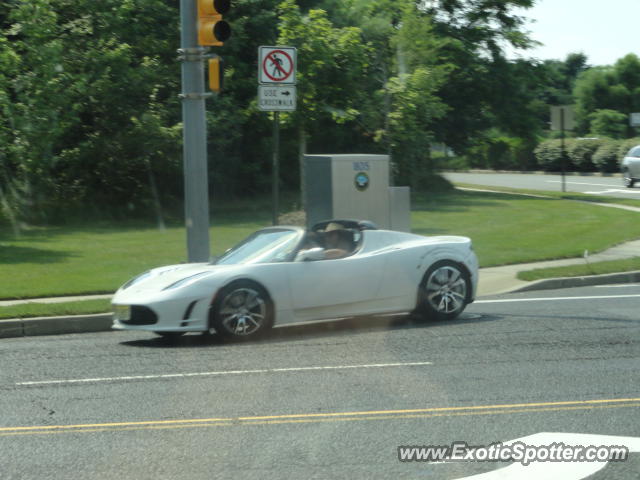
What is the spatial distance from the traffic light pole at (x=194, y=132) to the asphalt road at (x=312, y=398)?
2409 millimetres

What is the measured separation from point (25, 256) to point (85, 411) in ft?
36.2

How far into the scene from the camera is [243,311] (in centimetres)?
995

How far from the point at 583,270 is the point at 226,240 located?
7889mm

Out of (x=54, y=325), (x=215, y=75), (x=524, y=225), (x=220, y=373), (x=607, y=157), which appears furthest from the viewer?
(x=607, y=157)

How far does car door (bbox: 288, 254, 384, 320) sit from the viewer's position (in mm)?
10289

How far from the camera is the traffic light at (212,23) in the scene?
12.0 metres

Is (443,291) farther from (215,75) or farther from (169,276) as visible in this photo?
(215,75)

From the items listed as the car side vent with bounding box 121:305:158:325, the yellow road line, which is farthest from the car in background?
the yellow road line

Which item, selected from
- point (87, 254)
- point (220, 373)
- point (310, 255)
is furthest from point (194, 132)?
point (87, 254)

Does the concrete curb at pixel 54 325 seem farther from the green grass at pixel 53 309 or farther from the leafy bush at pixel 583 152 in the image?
the leafy bush at pixel 583 152

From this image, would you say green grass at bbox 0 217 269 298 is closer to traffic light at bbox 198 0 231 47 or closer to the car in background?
traffic light at bbox 198 0 231 47

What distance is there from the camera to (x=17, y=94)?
23812mm

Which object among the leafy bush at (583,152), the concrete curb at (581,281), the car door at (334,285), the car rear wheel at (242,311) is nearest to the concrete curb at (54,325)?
the car rear wheel at (242,311)

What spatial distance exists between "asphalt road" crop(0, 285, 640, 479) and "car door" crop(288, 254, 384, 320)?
0.30 metres
